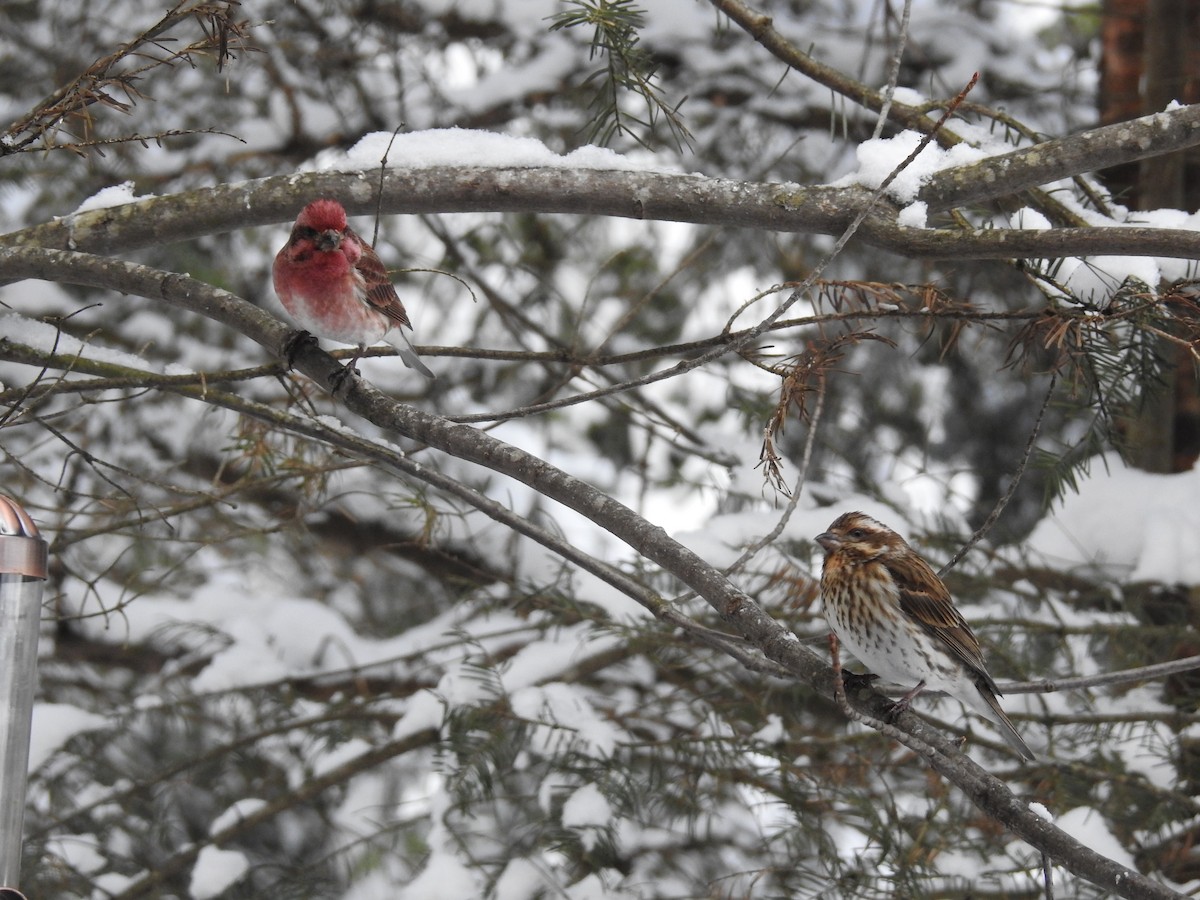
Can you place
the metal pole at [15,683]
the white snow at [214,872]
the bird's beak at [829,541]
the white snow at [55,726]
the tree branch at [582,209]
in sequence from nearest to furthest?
1. the metal pole at [15,683]
2. the tree branch at [582,209]
3. the bird's beak at [829,541]
4. the white snow at [214,872]
5. the white snow at [55,726]

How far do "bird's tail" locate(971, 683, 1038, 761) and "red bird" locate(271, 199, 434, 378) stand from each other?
5.61 ft

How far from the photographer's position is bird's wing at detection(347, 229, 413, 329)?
311 centimetres

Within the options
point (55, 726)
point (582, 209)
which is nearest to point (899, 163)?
point (582, 209)

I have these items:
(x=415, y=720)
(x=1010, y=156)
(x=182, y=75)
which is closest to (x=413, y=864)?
(x=415, y=720)

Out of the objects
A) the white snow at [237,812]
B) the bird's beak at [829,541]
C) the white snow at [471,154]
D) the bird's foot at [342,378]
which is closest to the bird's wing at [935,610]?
the bird's beak at [829,541]

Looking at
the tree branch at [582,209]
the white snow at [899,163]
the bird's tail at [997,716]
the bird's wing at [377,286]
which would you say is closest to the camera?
the tree branch at [582,209]

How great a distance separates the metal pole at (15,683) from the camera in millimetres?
2123

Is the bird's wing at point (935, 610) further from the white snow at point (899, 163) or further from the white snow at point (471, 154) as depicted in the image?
the white snow at point (471, 154)

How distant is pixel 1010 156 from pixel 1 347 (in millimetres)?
2153

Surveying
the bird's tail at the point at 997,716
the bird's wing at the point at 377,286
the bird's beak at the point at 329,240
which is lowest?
the bird's tail at the point at 997,716

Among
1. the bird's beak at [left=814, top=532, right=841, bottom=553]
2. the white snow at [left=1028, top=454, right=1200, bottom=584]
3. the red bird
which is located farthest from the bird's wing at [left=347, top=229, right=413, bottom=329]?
the white snow at [left=1028, top=454, right=1200, bottom=584]

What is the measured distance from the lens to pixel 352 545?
575cm

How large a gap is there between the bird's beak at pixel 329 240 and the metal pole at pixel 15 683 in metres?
1.02

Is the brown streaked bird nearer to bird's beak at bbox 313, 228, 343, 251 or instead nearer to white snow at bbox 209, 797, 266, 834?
bird's beak at bbox 313, 228, 343, 251
